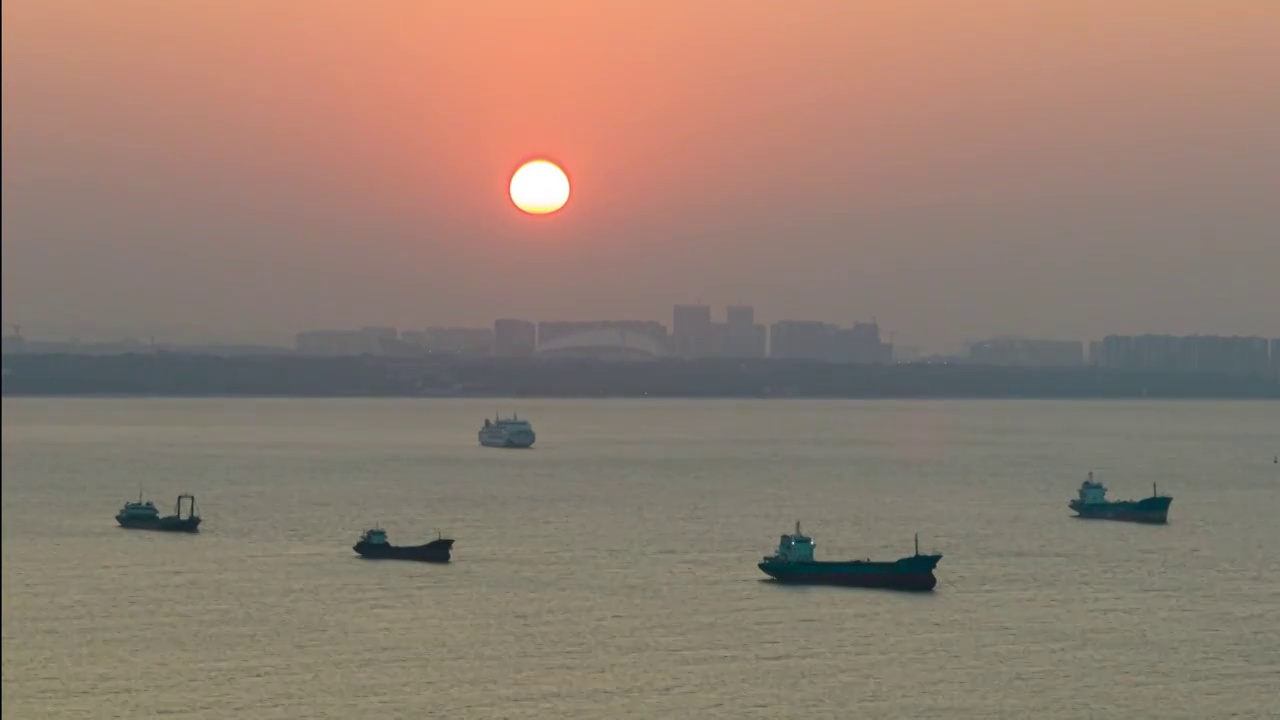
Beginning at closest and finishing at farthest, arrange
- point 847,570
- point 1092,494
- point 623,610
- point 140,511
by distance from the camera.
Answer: point 623,610 → point 847,570 → point 140,511 → point 1092,494

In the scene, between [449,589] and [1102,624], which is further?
[449,589]

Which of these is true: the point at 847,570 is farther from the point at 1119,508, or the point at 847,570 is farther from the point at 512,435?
the point at 512,435

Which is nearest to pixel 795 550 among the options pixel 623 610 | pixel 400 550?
pixel 623 610

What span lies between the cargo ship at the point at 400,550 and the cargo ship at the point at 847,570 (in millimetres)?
13229

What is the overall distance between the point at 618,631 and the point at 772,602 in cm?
840

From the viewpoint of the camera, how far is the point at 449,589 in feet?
192

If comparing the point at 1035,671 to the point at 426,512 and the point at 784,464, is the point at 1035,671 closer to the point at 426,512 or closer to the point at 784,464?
the point at 426,512

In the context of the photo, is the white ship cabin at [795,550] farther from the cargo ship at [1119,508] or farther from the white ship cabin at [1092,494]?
the white ship cabin at [1092,494]

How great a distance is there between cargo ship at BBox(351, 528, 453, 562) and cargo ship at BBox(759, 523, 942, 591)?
43.4 feet

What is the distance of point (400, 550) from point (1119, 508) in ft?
138

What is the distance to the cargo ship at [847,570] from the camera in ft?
195

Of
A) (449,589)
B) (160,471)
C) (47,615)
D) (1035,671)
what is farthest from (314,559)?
(160,471)

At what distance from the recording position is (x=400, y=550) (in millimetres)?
67125

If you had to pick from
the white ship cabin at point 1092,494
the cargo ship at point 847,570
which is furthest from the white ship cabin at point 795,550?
the white ship cabin at point 1092,494
